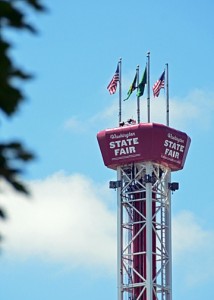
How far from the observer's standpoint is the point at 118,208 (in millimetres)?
108625

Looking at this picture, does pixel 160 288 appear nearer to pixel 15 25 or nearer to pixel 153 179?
pixel 153 179

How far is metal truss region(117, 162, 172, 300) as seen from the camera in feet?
343

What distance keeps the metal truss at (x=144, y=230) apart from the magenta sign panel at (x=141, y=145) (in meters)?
1.00

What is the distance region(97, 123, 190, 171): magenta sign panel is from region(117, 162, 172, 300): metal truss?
3.28 ft

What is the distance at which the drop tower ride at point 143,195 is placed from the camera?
10531 cm

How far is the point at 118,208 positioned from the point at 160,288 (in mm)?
8833

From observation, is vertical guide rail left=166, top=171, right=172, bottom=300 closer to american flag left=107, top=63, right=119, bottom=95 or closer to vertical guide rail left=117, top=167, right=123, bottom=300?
vertical guide rail left=117, top=167, right=123, bottom=300

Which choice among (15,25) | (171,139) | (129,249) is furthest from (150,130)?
(15,25)

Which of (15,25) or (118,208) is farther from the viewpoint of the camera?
(118,208)

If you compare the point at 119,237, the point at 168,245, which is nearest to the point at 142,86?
the point at 119,237

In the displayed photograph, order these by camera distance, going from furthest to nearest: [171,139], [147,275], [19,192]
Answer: [171,139]
[147,275]
[19,192]

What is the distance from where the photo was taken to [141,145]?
356 ft

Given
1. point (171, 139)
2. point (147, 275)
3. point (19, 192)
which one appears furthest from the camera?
point (171, 139)

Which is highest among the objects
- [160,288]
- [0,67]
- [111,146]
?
[111,146]
